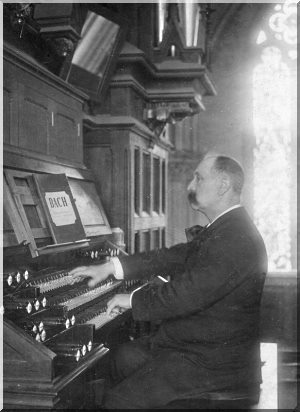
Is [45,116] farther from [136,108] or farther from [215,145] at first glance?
[215,145]

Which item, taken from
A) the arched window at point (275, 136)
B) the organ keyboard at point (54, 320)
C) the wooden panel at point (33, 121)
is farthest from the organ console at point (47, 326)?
the arched window at point (275, 136)

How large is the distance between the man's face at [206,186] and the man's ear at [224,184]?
0.05 feet

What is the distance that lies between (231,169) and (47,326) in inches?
44.7

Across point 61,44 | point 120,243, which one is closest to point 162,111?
point 120,243

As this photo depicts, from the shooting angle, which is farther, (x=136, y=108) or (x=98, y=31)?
(x=136, y=108)

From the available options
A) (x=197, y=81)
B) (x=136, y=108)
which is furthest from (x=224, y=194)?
(x=197, y=81)

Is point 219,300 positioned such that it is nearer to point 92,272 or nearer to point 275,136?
point 92,272

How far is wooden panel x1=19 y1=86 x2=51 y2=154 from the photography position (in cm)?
359

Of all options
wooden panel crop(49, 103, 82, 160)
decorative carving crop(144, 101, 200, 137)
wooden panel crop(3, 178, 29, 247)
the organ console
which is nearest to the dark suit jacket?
the organ console

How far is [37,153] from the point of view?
3.64 m

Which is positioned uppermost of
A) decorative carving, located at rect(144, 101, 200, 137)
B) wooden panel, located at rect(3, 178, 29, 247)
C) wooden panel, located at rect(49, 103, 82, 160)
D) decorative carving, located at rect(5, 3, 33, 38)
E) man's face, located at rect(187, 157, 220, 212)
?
decorative carving, located at rect(5, 3, 33, 38)

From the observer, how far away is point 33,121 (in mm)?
3760

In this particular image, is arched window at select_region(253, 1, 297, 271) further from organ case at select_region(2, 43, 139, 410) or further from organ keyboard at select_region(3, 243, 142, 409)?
organ keyboard at select_region(3, 243, 142, 409)

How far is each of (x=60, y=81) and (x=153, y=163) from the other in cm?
308
